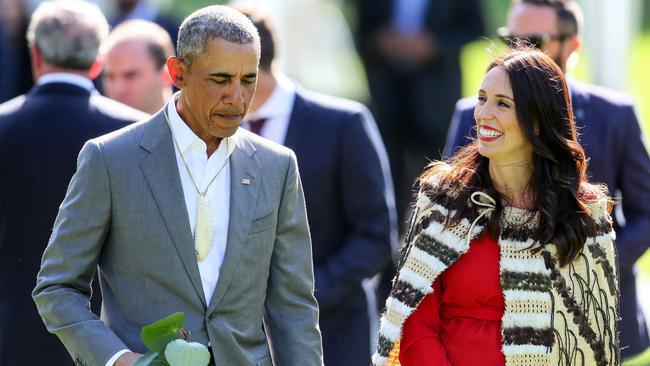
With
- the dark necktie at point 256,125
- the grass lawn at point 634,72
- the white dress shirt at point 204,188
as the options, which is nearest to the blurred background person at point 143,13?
the dark necktie at point 256,125

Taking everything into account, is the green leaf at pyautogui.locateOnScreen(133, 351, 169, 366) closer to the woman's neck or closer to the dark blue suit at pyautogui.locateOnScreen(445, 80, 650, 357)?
the woman's neck

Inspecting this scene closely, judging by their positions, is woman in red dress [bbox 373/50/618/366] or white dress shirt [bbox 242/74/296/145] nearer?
woman in red dress [bbox 373/50/618/366]

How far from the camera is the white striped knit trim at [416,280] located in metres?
5.05

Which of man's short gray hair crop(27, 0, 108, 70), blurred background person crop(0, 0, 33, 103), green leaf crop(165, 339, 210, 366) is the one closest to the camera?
green leaf crop(165, 339, 210, 366)

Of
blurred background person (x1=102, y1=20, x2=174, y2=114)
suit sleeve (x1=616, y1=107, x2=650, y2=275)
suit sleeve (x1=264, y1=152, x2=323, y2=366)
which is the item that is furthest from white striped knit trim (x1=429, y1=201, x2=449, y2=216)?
blurred background person (x1=102, y1=20, x2=174, y2=114)

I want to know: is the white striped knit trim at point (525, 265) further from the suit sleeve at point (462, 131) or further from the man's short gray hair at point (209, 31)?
the suit sleeve at point (462, 131)

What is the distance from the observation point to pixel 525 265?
5000mm

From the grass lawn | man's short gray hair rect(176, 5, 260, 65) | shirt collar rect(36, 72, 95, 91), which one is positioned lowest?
the grass lawn

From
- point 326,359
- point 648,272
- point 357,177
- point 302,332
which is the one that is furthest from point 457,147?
point 648,272

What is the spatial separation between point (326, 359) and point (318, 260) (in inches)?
16.8

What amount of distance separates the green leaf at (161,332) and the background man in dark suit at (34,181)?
5.19 feet

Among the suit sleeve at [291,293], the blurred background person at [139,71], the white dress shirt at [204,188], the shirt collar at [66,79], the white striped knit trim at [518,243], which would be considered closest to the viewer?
the white dress shirt at [204,188]

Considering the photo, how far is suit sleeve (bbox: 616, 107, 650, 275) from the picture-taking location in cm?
640

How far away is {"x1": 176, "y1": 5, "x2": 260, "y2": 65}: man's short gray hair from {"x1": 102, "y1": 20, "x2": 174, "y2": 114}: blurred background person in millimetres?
2796
